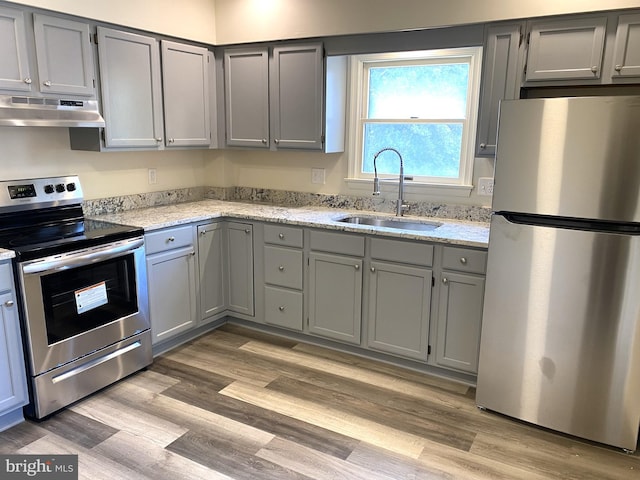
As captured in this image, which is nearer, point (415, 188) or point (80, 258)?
point (80, 258)

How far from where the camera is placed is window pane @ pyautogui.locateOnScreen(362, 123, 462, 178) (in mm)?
3453

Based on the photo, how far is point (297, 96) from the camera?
3.51m

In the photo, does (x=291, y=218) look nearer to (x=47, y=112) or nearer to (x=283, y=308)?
(x=283, y=308)

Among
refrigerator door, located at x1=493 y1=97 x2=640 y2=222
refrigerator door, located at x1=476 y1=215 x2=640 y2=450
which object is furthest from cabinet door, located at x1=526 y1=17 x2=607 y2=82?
refrigerator door, located at x1=476 y1=215 x2=640 y2=450

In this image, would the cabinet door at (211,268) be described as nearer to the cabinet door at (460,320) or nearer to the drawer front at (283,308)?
the drawer front at (283,308)

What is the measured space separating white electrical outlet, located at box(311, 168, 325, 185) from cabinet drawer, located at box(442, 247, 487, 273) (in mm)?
1378

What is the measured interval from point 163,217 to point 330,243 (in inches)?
44.3

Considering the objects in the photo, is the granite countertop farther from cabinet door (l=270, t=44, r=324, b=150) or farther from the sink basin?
cabinet door (l=270, t=44, r=324, b=150)

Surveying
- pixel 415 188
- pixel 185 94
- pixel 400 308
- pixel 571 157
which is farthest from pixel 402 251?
pixel 185 94

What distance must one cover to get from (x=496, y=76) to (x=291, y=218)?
1516mm

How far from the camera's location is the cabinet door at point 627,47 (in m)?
2.41

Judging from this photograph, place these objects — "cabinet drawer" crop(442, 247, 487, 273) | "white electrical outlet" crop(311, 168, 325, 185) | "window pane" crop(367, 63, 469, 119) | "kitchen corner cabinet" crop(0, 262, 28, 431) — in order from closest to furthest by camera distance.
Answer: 1. "kitchen corner cabinet" crop(0, 262, 28, 431)
2. "cabinet drawer" crop(442, 247, 487, 273)
3. "window pane" crop(367, 63, 469, 119)
4. "white electrical outlet" crop(311, 168, 325, 185)

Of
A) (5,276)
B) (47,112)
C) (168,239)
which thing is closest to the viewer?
(5,276)

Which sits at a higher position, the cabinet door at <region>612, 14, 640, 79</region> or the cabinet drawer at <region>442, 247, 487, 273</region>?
the cabinet door at <region>612, 14, 640, 79</region>
